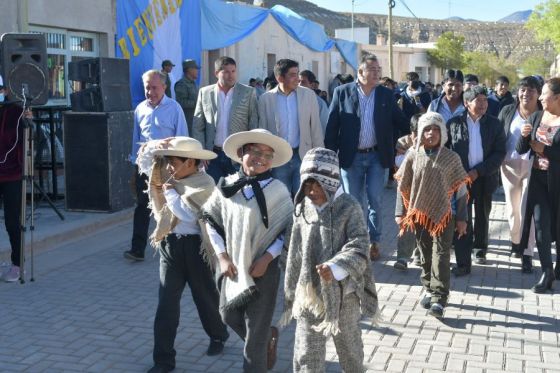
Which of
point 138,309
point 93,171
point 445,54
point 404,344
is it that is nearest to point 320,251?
point 404,344

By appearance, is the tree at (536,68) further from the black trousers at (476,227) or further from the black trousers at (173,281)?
the black trousers at (173,281)

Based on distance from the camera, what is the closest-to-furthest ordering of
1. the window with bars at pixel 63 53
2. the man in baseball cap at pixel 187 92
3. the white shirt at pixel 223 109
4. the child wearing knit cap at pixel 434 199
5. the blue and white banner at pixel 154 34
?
the child wearing knit cap at pixel 434 199
the white shirt at pixel 223 109
the man in baseball cap at pixel 187 92
the window with bars at pixel 63 53
the blue and white banner at pixel 154 34

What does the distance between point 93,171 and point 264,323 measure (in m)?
6.28

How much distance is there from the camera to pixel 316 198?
407 cm

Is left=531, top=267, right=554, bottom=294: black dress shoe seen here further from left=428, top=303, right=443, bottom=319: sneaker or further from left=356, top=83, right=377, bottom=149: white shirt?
left=356, top=83, right=377, bottom=149: white shirt

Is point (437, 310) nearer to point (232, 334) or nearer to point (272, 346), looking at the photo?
point (232, 334)

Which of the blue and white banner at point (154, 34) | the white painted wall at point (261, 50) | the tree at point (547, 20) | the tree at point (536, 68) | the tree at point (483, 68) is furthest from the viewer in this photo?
the tree at point (536, 68)

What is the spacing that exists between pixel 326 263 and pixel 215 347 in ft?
5.57

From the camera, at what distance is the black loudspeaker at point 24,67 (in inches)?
299

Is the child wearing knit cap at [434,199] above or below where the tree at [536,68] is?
below

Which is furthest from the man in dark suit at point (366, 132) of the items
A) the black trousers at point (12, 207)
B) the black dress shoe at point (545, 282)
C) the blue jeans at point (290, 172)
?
the black trousers at point (12, 207)

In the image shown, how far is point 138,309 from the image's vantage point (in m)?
6.39

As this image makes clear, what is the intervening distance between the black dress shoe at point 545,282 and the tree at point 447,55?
55.7 metres

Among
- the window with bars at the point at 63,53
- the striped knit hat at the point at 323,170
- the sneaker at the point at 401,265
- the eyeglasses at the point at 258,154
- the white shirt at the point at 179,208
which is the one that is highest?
the window with bars at the point at 63,53
